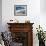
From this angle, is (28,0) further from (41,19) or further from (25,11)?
(41,19)

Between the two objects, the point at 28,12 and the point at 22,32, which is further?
the point at 28,12

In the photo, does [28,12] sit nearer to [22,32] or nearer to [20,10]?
[20,10]

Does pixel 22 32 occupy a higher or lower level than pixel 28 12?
lower

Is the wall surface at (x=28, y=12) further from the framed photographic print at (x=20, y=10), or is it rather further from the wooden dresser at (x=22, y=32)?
the wooden dresser at (x=22, y=32)

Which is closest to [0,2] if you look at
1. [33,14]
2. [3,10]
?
[3,10]

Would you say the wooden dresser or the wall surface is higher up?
the wall surface

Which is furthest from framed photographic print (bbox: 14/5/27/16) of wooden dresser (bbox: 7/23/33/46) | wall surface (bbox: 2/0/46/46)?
wooden dresser (bbox: 7/23/33/46)

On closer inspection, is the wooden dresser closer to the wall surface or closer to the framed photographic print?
the wall surface

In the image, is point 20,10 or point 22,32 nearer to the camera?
point 22,32

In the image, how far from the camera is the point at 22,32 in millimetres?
5488

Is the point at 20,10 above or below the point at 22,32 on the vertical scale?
above

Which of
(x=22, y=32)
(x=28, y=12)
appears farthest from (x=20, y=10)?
(x=22, y=32)

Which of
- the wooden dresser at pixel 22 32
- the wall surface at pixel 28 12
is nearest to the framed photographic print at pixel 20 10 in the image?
the wall surface at pixel 28 12

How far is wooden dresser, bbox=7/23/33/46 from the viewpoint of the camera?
5406mm
